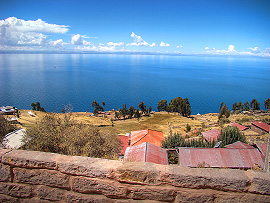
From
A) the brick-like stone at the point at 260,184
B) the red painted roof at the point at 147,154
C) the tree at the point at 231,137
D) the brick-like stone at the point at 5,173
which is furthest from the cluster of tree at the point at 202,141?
the brick-like stone at the point at 5,173

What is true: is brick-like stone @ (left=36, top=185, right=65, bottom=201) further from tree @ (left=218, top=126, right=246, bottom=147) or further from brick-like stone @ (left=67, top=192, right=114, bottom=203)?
tree @ (left=218, top=126, right=246, bottom=147)

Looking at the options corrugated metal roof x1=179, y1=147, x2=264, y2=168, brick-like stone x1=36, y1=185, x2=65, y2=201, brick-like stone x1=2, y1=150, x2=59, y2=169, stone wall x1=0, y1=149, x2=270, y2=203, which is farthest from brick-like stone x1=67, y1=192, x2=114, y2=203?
corrugated metal roof x1=179, y1=147, x2=264, y2=168

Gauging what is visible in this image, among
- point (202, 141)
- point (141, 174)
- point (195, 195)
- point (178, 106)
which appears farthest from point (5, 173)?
point (178, 106)

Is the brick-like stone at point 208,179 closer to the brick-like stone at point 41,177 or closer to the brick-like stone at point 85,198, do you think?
the brick-like stone at point 85,198

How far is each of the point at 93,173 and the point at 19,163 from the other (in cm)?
115

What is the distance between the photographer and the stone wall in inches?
91.4

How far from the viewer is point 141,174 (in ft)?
8.06

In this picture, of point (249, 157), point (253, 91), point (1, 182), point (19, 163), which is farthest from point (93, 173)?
point (253, 91)

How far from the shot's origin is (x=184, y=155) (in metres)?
14.5

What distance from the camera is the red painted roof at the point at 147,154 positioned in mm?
14023

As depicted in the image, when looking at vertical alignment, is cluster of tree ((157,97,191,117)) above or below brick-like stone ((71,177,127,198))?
below

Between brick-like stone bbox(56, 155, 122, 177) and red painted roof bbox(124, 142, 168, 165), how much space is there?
1160cm

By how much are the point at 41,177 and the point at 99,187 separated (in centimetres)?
89

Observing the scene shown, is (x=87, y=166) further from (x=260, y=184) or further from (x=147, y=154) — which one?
(x=147, y=154)
